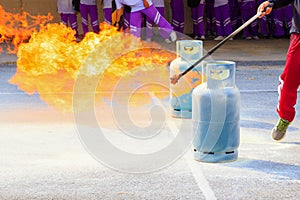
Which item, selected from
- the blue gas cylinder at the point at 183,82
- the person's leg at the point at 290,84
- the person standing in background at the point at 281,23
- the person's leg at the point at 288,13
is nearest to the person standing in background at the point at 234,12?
the person standing in background at the point at 281,23

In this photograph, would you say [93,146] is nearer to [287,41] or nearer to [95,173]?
[95,173]

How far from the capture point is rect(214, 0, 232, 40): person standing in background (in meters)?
16.5

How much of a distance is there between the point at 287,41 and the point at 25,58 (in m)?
6.83

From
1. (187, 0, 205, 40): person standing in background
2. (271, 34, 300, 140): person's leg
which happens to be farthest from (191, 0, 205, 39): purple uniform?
(271, 34, 300, 140): person's leg

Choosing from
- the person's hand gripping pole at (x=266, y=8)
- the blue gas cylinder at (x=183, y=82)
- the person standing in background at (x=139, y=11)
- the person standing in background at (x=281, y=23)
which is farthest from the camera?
the person standing in background at (x=281, y=23)

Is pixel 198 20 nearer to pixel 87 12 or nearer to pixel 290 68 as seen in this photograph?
pixel 87 12

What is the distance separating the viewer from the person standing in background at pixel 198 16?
16475mm

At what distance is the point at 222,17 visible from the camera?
16.6 meters

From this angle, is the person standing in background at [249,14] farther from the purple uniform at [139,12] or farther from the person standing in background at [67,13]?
the purple uniform at [139,12]

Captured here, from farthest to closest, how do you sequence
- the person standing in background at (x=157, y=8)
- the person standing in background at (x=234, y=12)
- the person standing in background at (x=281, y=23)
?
the person standing in background at (x=234, y=12)
the person standing in background at (x=281, y=23)
the person standing in background at (x=157, y=8)

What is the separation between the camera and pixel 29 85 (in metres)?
11.3

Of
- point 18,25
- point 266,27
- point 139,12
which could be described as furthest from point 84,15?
point 139,12

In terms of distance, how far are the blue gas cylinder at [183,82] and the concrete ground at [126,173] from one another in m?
0.16

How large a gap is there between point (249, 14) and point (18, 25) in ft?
18.2
